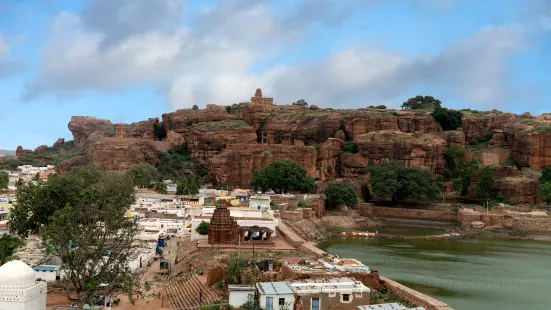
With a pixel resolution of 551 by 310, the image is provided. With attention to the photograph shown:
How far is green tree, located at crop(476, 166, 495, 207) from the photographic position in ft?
190

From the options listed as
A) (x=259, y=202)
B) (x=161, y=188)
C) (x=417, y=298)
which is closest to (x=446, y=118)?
(x=259, y=202)

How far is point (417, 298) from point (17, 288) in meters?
13.0

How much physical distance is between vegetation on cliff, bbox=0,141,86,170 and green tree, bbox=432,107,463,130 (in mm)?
51335

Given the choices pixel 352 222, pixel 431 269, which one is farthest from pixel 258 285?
pixel 352 222

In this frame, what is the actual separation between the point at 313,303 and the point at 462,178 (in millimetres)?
48849

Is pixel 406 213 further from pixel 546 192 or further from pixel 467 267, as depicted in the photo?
pixel 467 267

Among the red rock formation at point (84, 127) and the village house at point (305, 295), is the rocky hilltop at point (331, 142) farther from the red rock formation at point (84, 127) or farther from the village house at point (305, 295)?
the village house at point (305, 295)

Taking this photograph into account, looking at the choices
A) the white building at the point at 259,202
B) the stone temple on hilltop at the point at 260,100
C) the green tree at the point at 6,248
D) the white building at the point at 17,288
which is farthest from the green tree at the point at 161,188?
the white building at the point at 17,288

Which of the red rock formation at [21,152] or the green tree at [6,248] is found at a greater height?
the red rock formation at [21,152]

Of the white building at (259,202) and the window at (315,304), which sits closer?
the window at (315,304)

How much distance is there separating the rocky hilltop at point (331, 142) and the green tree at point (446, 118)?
840mm

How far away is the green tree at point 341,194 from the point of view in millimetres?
55781

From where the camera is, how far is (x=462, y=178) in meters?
62.7

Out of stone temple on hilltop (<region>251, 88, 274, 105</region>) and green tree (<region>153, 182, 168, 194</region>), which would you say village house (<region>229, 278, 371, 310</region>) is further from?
stone temple on hilltop (<region>251, 88, 274, 105</region>)
